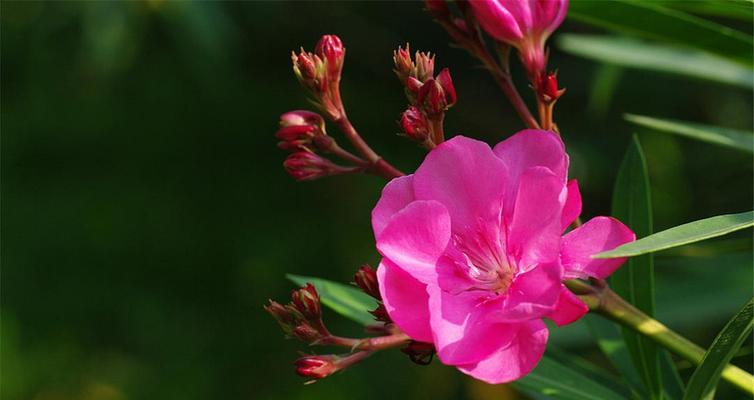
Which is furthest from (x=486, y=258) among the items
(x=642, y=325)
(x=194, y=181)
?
(x=194, y=181)

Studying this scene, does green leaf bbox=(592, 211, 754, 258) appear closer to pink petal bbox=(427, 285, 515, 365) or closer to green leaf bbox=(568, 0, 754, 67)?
pink petal bbox=(427, 285, 515, 365)

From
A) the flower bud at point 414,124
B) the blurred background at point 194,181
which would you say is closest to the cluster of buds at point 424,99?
the flower bud at point 414,124

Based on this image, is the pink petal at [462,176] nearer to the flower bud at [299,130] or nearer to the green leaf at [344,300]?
the flower bud at [299,130]

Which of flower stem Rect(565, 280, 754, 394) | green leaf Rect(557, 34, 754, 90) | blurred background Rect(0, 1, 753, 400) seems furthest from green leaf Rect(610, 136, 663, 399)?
blurred background Rect(0, 1, 753, 400)

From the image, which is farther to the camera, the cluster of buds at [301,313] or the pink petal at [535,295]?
the cluster of buds at [301,313]

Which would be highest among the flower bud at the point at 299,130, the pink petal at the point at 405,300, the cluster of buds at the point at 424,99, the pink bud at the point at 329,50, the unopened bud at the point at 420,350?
the pink bud at the point at 329,50

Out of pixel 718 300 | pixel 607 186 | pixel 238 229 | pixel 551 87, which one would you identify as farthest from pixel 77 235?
pixel 551 87
